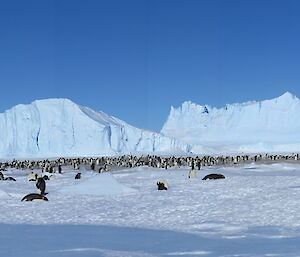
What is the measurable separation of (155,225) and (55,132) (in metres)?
46.6

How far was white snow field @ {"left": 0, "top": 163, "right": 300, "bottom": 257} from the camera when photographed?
5035 millimetres

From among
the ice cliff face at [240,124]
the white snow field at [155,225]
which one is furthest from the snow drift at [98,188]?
the ice cliff face at [240,124]

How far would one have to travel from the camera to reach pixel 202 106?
323 ft

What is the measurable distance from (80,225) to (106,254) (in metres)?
2.39

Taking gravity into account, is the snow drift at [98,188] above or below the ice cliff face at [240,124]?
below

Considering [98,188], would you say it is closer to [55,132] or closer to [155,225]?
[155,225]

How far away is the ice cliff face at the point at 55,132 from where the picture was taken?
52156 mm

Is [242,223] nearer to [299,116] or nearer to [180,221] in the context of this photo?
[180,221]

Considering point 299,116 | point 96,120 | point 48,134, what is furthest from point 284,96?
point 48,134

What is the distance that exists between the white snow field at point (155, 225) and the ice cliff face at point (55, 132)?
4132 centimetres

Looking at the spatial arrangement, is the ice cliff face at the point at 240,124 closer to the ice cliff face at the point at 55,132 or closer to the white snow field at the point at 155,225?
the ice cliff face at the point at 55,132

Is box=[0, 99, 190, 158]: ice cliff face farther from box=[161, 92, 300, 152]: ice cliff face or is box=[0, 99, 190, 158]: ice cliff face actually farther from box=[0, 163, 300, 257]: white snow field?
box=[0, 163, 300, 257]: white snow field

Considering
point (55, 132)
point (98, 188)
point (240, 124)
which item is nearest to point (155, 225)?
point (98, 188)

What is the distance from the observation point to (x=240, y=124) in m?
92.0
